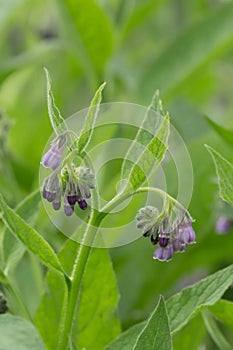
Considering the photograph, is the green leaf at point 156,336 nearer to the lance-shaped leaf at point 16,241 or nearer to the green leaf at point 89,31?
the lance-shaped leaf at point 16,241

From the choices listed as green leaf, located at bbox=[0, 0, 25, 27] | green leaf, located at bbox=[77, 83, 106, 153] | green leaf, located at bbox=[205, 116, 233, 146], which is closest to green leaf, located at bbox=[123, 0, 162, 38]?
green leaf, located at bbox=[0, 0, 25, 27]

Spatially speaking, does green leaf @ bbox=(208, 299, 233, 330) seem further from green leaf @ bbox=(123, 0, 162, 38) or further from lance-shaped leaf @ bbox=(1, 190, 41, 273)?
green leaf @ bbox=(123, 0, 162, 38)

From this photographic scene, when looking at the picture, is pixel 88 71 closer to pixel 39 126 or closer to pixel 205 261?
pixel 39 126

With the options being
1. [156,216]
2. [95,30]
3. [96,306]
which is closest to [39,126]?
[95,30]

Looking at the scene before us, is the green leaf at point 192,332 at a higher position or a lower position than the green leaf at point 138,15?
lower

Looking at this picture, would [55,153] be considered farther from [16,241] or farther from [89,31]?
[89,31]

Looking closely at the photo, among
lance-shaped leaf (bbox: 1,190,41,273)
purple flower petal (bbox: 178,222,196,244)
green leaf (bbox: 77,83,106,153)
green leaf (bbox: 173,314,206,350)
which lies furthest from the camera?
green leaf (bbox: 173,314,206,350)

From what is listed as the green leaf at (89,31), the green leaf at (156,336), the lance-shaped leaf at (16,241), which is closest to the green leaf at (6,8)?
the green leaf at (89,31)
